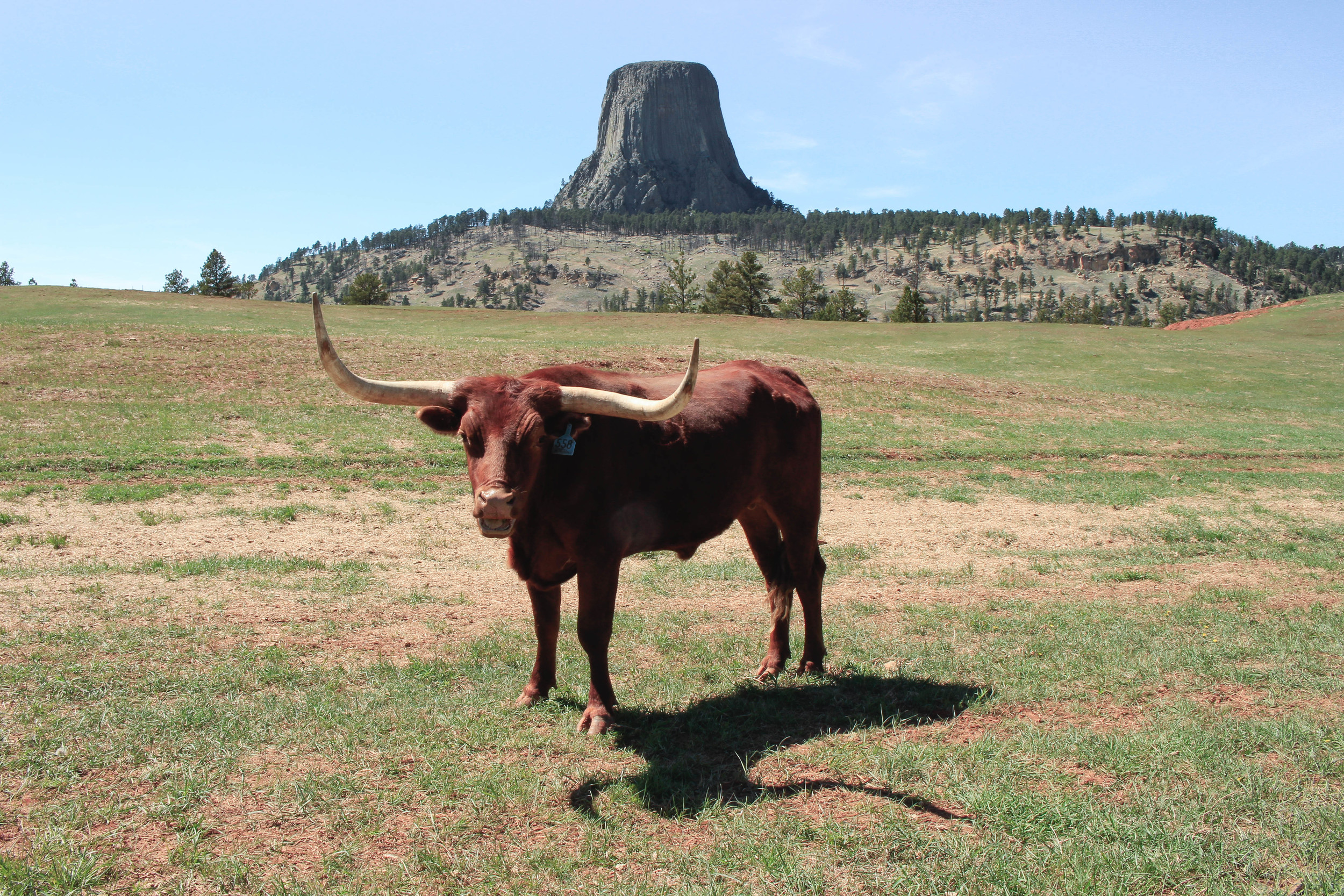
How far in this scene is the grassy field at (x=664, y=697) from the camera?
150 inches

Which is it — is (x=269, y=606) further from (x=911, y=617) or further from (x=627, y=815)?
(x=911, y=617)

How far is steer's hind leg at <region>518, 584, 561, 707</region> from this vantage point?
19.4ft

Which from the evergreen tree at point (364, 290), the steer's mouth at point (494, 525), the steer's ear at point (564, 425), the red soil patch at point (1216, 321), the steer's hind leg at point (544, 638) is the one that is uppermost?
the evergreen tree at point (364, 290)

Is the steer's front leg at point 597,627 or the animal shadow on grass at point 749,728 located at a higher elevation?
the steer's front leg at point 597,627

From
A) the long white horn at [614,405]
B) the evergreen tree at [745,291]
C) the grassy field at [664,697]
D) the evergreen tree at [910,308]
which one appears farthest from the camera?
the evergreen tree at [745,291]

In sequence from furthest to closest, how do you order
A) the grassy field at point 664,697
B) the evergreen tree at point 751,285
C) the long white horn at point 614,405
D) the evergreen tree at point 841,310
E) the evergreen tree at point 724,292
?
the evergreen tree at point 841,310, the evergreen tree at point 724,292, the evergreen tree at point 751,285, the long white horn at point 614,405, the grassy field at point 664,697

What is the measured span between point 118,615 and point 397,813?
463cm

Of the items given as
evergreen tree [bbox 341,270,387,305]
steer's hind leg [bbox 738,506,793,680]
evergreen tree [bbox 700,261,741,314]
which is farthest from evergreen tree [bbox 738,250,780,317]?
steer's hind leg [bbox 738,506,793,680]

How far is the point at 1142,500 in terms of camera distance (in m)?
14.9

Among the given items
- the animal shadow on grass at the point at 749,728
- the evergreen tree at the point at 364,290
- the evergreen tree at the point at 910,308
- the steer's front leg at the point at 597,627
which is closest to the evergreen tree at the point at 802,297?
the evergreen tree at the point at 910,308

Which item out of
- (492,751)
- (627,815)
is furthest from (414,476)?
(627,815)

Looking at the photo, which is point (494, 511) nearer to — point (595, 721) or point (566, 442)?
point (566, 442)

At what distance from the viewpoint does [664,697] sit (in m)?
6.07

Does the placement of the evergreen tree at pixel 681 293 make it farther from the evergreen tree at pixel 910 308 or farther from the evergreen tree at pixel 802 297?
the evergreen tree at pixel 910 308
